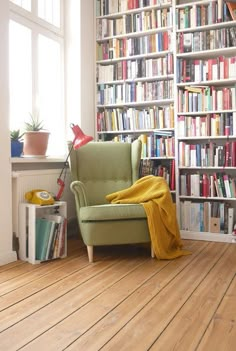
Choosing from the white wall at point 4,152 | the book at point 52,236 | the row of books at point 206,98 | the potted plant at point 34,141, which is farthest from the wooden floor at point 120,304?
the row of books at point 206,98

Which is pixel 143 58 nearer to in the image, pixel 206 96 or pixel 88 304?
pixel 206 96

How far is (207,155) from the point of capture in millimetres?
3783

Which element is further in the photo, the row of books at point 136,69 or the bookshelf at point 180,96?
the row of books at point 136,69

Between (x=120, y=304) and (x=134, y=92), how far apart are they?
2.65 metres

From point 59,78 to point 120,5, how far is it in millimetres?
1107

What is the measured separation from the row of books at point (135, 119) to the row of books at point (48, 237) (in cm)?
154

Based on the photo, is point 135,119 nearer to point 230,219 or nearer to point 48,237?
point 230,219

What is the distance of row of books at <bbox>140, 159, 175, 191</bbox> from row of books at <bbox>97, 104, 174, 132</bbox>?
39cm

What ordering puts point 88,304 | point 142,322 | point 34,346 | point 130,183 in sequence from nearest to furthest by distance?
point 34,346
point 142,322
point 88,304
point 130,183

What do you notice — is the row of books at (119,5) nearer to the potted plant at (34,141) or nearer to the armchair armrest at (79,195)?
the potted plant at (34,141)

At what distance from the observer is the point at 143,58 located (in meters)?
4.13

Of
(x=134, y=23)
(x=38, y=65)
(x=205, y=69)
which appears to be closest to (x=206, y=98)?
(x=205, y=69)

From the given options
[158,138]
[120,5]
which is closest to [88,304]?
[158,138]

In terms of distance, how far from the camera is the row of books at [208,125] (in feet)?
12.1
